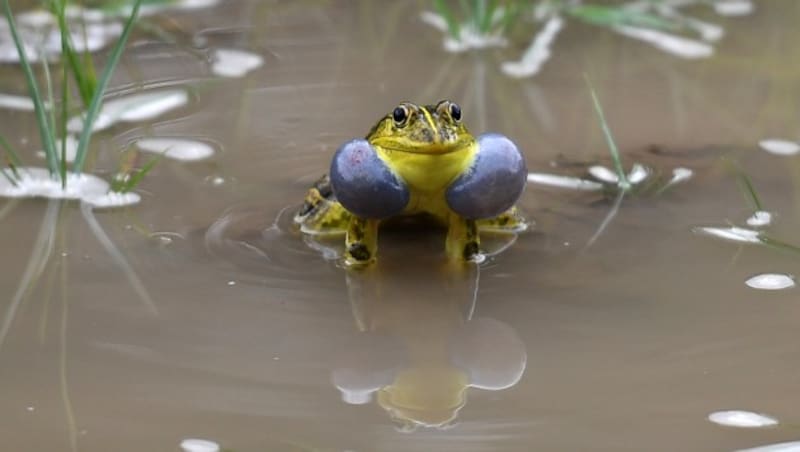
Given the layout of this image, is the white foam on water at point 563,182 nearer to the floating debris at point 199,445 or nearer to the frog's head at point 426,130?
the frog's head at point 426,130

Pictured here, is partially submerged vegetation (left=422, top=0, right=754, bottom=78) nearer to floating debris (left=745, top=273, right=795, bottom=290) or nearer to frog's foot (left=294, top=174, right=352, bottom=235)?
frog's foot (left=294, top=174, right=352, bottom=235)

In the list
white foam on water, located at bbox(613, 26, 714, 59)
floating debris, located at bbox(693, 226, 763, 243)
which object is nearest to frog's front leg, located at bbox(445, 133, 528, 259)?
floating debris, located at bbox(693, 226, 763, 243)

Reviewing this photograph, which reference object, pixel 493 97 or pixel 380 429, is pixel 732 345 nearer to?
pixel 380 429

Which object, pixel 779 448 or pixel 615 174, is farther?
pixel 615 174

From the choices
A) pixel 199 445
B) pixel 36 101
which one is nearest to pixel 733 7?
pixel 36 101

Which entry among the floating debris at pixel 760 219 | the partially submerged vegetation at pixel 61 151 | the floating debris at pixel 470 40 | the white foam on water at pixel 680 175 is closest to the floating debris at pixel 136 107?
the partially submerged vegetation at pixel 61 151

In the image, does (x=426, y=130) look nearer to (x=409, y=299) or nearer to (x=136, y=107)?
(x=409, y=299)
